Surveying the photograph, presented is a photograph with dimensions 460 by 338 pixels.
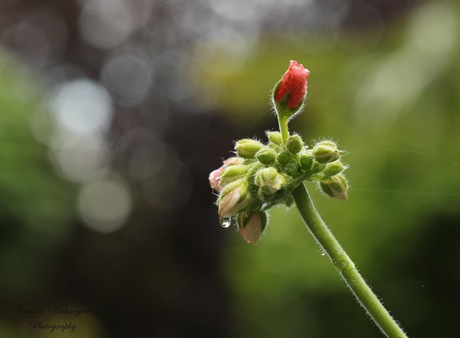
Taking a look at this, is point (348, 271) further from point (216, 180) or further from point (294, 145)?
point (216, 180)

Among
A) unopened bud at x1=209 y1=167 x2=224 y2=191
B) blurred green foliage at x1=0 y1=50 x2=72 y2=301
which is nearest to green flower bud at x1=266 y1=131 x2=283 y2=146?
unopened bud at x1=209 y1=167 x2=224 y2=191

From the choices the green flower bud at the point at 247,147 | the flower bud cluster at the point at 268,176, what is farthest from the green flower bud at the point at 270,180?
the green flower bud at the point at 247,147

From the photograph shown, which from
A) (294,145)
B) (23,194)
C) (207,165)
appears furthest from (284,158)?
(207,165)

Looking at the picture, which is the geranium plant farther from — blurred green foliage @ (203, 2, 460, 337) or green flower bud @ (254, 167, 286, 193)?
blurred green foliage @ (203, 2, 460, 337)

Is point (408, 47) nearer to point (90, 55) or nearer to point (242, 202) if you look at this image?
point (242, 202)

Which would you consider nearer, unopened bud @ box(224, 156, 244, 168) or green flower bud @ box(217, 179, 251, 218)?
green flower bud @ box(217, 179, 251, 218)

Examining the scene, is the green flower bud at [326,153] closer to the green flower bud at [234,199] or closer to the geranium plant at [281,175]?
the geranium plant at [281,175]
